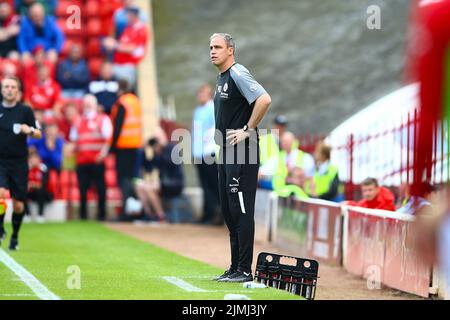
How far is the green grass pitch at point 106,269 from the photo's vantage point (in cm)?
853

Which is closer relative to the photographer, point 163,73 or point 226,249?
point 226,249

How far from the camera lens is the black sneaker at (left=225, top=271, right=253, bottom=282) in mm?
9555

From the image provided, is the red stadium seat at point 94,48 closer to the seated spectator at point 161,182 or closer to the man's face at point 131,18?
the man's face at point 131,18

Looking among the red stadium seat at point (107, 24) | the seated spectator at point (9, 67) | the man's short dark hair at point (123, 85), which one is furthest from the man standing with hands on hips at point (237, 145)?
the red stadium seat at point (107, 24)

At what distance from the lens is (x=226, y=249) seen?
15.5m

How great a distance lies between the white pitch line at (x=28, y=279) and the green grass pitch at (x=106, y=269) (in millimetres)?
57

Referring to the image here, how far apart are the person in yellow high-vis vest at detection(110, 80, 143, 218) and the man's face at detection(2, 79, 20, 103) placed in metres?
7.43

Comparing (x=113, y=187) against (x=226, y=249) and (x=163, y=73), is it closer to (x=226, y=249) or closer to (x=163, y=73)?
(x=226, y=249)

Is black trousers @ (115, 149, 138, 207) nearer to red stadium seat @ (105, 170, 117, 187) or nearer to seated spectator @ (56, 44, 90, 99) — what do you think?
red stadium seat @ (105, 170, 117, 187)

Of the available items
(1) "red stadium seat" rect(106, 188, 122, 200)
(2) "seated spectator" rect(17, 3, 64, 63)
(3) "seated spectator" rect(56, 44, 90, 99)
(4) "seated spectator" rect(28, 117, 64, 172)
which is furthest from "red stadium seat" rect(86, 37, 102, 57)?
(4) "seated spectator" rect(28, 117, 64, 172)

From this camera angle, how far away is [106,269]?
11281 mm

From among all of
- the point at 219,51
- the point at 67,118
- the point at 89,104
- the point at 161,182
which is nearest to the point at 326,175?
the point at 161,182

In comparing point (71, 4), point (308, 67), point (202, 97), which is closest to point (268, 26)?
point (308, 67)
